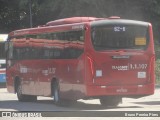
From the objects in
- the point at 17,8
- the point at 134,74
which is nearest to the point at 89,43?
the point at 134,74

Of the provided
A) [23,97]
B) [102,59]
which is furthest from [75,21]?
[23,97]

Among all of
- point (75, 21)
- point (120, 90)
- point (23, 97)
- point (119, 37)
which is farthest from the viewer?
point (23, 97)

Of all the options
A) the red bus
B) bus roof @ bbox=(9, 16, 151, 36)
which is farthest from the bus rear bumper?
bus roof @ bbox=(9, 16, 151, 36)

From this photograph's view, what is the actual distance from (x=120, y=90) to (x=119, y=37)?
70.3 inches

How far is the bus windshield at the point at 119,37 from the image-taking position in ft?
66.4

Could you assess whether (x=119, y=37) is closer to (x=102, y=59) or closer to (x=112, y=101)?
(x=102, y=59)

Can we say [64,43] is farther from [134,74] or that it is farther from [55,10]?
[55,10]

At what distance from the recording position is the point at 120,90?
66.6 ft

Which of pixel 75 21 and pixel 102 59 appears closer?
pixel 102 59

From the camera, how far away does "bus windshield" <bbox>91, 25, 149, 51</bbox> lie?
66.4 ft

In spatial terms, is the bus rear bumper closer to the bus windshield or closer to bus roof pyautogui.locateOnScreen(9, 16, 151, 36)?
the bus windshield

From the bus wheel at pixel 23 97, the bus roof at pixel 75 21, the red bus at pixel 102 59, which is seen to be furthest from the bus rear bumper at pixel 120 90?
the bus wheel at pixel 23 97

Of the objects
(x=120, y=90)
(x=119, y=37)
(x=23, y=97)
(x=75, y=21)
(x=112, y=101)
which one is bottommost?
(x=23, y=97)

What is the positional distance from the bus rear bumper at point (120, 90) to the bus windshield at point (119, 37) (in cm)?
131
